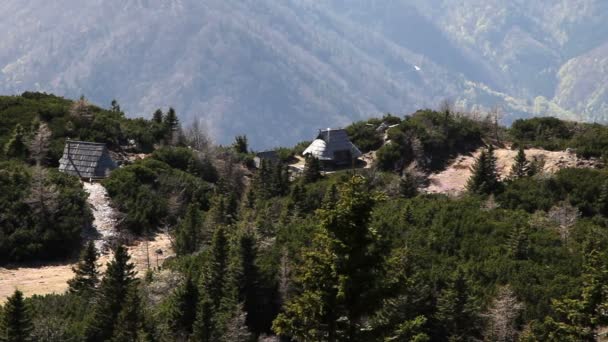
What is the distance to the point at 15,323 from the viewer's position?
28078 millimetres

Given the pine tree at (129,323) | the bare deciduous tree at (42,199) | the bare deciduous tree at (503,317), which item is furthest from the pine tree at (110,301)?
Answer: the bare deciduous tree at (42,199)

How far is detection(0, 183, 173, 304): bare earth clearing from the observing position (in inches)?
1671

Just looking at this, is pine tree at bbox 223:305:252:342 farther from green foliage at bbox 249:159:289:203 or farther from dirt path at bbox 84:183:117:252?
green foliage at bbox 249:159:289:203

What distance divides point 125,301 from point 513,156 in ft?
147

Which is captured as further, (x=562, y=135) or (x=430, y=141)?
(x=562, y=135)

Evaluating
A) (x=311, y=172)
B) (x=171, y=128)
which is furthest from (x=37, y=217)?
(x=171, y=128)

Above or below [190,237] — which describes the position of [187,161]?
above

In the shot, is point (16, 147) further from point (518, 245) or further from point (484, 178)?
A: point (518, 245)

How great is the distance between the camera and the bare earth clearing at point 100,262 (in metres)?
42.4

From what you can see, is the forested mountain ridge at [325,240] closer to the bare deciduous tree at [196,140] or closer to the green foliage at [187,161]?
the green foliage at [187,161]

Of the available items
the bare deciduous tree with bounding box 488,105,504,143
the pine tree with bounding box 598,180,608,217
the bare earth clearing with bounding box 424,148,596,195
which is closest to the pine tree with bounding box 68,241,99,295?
the bare earth clearing with bounding box 424,148,596,195

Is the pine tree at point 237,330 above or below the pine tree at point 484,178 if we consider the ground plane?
below

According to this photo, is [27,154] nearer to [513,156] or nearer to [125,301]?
[125,301]

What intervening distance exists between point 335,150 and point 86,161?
26.0 m
